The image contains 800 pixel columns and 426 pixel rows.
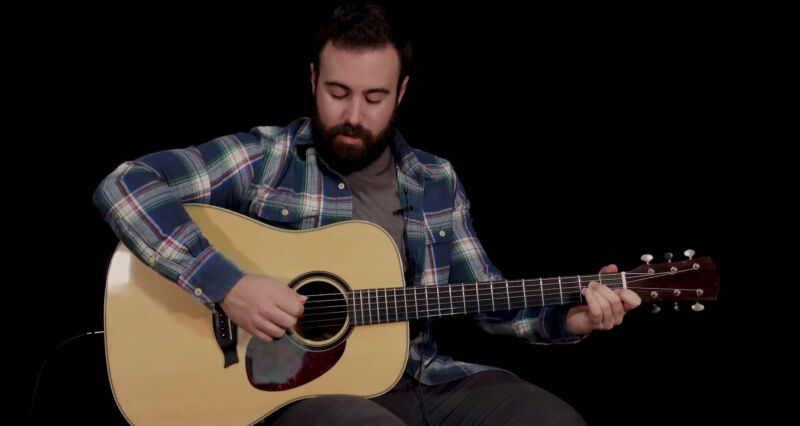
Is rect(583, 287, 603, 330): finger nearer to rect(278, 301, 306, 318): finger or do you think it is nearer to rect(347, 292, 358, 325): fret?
rect(347, 292, 358, 325): fret

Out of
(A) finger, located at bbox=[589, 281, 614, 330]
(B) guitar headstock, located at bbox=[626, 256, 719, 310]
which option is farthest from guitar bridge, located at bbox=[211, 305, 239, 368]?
(B) guitar headstock, located at bbox=[626, 256, 719, 310]

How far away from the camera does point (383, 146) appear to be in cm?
216

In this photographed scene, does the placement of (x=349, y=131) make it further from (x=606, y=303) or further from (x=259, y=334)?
(x=606, y=303)

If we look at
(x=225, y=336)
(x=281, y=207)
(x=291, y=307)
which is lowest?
(x=225, y=336)

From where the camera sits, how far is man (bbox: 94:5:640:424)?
1678 millimetres

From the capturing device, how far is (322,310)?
184cm

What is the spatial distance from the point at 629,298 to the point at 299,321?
964mm

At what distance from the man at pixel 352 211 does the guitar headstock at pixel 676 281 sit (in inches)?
2.4

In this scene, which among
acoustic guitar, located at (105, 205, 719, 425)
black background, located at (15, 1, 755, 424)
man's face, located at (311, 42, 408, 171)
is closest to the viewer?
acoustic guitar, located at (105, 205, 719, 425)

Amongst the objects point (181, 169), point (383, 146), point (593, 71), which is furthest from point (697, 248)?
point (181, 169)

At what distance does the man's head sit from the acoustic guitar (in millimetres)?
318

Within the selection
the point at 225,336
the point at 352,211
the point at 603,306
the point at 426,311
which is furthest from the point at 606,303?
the point at 225,336

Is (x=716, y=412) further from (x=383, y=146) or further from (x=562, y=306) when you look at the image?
(x=383, y=146)

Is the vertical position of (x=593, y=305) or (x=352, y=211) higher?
(x=352, y=211)
